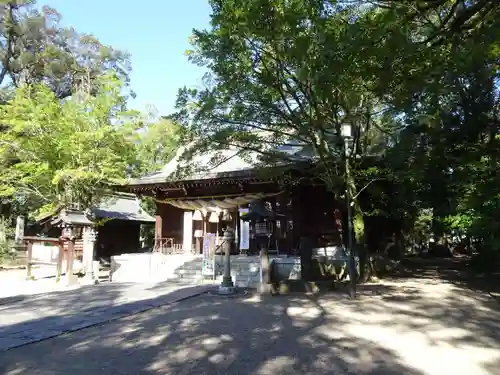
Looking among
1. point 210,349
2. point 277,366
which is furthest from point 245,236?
point 277,366

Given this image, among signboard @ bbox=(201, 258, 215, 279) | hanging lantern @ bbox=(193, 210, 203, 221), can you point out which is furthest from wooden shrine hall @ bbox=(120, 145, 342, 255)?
signboard @ bbox=(201, 258, 215, 279)

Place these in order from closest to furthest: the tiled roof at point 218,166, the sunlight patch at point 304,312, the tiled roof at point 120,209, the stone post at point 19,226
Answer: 1. the sunlight patch at point 304,312
2. the tiled roof at point 218,166
3. the tiled roof at point 120,209
4. the stone post at point 19,226

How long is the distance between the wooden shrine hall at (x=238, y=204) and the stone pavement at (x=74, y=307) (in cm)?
401

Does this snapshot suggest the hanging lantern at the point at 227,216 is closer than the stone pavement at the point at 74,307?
No

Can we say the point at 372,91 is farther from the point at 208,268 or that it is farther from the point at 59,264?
the point at 59,264

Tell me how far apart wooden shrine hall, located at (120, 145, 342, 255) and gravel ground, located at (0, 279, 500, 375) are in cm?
587

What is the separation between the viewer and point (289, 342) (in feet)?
18.7

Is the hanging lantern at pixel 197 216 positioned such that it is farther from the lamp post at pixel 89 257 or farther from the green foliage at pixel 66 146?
the lamp post at pixel 89 257

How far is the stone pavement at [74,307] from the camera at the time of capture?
6578 mm

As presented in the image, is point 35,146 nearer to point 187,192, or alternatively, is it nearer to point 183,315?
point 187,192

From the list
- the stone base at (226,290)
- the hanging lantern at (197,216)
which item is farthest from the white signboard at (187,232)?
Result: the stone base at (226,290)

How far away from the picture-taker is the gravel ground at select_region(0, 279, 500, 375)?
4684 millimetres

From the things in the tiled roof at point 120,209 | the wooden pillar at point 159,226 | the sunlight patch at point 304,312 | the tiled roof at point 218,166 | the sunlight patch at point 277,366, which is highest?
the tiled roof at point 218,166

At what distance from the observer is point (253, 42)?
9.40m
